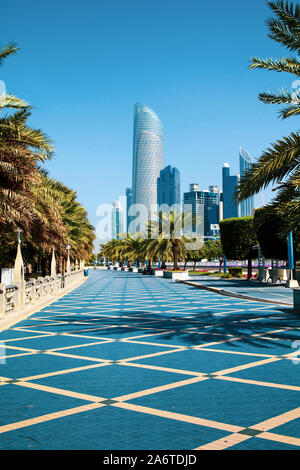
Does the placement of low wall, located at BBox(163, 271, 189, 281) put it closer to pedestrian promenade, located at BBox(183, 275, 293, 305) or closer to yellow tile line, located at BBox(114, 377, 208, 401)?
pedestrian promenade, located at BBox(183, 275, 293, 305)

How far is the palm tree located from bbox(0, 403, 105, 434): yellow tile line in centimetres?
722

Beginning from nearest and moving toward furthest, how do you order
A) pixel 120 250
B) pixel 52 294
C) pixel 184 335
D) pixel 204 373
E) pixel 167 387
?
pixel 167 387
pixel 204 373
pixel 184 335
pixel 52 294
pixel 120 250

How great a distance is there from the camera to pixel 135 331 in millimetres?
11727

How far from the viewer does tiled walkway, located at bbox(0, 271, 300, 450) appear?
15.0 feet

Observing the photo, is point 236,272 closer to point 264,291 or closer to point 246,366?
point 264,291

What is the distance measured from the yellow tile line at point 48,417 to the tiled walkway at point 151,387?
0.01 m

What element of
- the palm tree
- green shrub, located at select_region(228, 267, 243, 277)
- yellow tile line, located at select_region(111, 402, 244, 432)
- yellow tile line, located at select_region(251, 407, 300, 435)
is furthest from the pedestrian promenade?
green shrub, located at select_region(228, 267, 243, 277)

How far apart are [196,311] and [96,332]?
559 cm

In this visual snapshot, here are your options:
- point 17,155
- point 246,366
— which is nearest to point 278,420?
point 246,366

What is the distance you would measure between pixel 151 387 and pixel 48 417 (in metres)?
1.70

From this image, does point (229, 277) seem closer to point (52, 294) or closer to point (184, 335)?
point (52, 294)

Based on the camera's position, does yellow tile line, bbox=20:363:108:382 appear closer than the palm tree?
Yes

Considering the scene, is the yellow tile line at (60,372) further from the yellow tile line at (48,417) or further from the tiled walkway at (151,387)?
the yellow tile line at (48,417)
